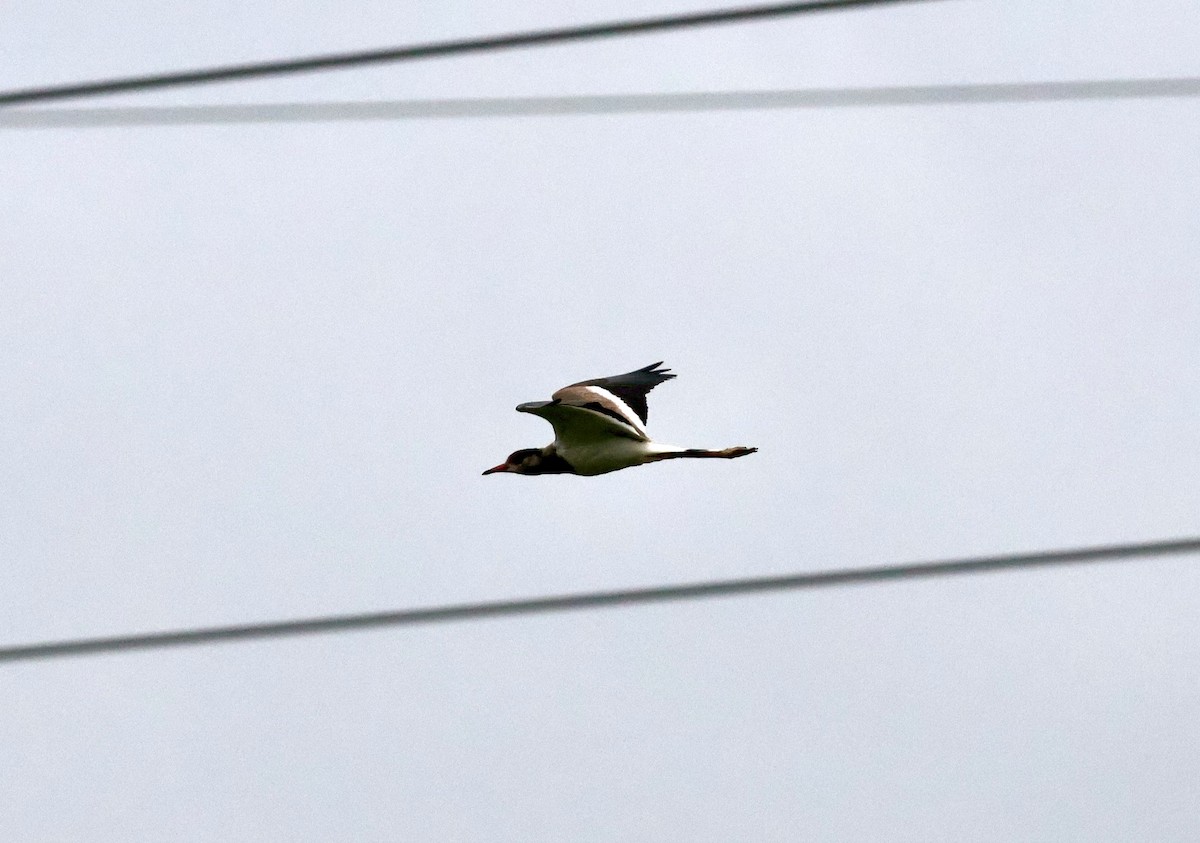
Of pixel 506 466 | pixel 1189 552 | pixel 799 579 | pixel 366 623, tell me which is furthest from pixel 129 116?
pixel 506 466

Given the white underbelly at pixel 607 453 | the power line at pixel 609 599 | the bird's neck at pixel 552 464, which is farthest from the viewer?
the bird's neck at pixel 552 464

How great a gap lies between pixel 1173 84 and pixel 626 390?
34.2ft

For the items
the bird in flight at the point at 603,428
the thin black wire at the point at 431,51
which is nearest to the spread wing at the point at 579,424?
the bird in flight at the point at 603,428

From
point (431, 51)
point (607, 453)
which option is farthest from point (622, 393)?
point (431, 51)

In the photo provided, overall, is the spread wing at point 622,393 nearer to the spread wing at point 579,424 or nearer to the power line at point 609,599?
Answer: the spread wing at point 579,424

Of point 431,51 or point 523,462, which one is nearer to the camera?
point 431,51

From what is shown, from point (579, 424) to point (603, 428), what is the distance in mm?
193

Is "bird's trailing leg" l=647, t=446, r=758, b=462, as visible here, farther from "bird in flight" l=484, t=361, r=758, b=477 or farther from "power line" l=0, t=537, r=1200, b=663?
"power line" l=0, t=537, r=1200, b=663

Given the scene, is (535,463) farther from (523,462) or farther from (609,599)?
(609,599)

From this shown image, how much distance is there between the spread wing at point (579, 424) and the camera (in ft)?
47.8

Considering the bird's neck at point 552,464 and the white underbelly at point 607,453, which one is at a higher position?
the bird's neck at point 552,464

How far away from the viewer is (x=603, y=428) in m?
15.0

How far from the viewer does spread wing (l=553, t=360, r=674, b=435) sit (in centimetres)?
1488

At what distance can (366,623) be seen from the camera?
406cm
